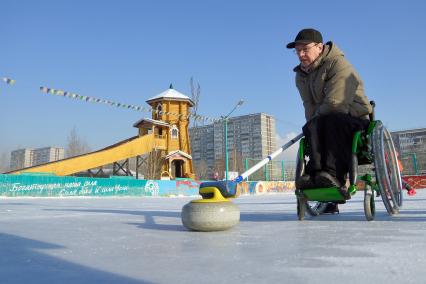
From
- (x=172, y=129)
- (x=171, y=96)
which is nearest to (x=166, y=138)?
(x=172, y=129)

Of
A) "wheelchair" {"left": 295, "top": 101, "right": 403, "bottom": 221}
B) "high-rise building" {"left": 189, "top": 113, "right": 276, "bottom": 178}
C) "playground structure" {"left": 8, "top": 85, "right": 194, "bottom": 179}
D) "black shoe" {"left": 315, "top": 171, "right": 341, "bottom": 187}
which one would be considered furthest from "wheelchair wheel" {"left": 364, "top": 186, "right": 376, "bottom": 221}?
"high-rise building" {"left": 189, "top": 113, "right": 276, "bottom": 178}

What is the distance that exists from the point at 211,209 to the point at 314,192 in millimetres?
1070

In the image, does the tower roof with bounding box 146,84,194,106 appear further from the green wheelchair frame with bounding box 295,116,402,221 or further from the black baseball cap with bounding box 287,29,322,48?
→ the green wheelchair frame with bounding box 295,116,402,221

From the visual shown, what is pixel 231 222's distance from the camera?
269 centimetres

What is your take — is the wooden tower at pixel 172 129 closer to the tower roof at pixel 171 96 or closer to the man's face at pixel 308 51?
the tower roof at pixel 171 96

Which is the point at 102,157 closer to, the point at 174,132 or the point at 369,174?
the point at 174,132

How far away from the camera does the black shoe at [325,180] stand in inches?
117

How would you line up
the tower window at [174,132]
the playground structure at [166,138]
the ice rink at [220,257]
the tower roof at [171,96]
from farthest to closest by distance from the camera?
the tower window at [174,132]
the tower roof at [171,96]
the playground structure at [166,138]
the ice rink at [220,257]

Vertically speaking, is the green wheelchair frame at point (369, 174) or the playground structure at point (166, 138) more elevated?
the playground structure at point (166, 138)

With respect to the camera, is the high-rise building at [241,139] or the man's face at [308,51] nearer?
the man's face at [308,51]

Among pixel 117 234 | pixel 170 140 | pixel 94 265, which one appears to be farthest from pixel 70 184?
pixel 94 265

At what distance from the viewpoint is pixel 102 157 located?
22078 mm

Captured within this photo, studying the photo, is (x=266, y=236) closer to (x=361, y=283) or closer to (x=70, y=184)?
(x=361, y=283)

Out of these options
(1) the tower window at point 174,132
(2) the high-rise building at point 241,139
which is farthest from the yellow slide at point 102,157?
(2) the high-rise building at point 241,139
